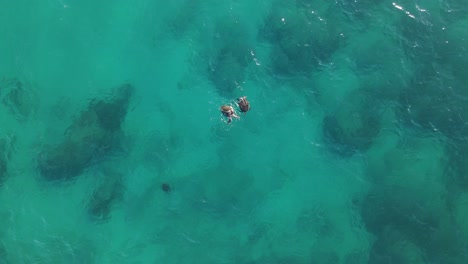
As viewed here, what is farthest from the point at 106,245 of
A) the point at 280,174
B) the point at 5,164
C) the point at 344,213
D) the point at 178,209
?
the point at 344,213

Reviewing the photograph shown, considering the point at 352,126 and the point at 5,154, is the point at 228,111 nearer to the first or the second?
the point at 352,126

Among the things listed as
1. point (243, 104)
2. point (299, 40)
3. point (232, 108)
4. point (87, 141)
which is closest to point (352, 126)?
point (299, 40)

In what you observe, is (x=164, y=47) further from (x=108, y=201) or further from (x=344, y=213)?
(x=344, y=213)

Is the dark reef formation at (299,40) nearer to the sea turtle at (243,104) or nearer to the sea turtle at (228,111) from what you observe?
the sea turtle at (243,104)

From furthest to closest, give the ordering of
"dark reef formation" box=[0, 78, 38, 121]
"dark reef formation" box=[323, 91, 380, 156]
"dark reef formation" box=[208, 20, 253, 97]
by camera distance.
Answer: "dark reef formation" box=[208, 20, 253, 97]
"dark reef formation" box=[323, 91, 380, 156]
"dark reef formation" box=[0, 78, 38, 121]

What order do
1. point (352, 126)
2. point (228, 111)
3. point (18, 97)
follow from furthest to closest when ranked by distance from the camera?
point (352, 126) → point (18, 97) → point (228, 111)

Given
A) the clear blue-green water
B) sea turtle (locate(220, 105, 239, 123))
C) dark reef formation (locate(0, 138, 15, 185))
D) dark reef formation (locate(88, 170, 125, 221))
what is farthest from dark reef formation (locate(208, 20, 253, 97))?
dark reef formation (locate(0, 138, 15, 185))

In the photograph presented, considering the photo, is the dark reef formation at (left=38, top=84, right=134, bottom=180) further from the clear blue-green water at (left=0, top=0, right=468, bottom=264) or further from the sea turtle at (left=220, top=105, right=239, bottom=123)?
the sea turtle at (left=220, top=105, right=239, bottom=123)

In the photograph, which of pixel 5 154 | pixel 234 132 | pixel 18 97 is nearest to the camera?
pixel 5 154
